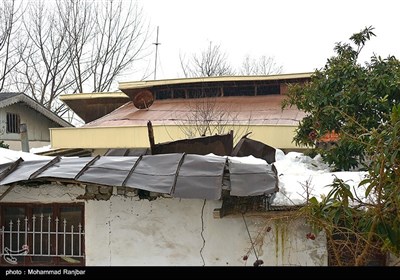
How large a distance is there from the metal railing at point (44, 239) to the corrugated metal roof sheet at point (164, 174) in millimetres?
935

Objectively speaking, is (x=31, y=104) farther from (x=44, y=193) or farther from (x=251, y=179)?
(x=251, y=179)

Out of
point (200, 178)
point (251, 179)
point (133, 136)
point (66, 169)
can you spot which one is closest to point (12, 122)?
point (133, 136)

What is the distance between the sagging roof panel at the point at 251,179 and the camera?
4.90 metres

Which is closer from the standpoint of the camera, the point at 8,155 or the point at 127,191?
the point at 127,191

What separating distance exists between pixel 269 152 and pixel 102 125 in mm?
6282

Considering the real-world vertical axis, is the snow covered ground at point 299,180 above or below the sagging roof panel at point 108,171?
below

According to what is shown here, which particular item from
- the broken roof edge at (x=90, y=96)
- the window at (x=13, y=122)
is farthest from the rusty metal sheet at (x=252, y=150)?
the window at (x=13, y=122)

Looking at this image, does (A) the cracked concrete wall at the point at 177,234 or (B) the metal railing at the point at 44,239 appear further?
(B) the metal railing at the point at 44,239

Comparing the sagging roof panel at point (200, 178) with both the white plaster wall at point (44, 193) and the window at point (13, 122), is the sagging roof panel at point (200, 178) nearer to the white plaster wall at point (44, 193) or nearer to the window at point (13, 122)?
the white plaster wall at point (44, 193)

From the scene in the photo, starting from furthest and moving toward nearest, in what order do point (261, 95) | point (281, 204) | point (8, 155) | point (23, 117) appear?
point (23, 117) < point (261, 95) < point (8, 155) < point (281, 204)

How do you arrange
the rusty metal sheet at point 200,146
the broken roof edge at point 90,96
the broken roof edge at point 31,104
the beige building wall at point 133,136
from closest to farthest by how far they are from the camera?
the rusty metal sheet at point 200,146 < the beige building wall at point 133,136 < the broken roof edge at point 90,96 < the broken roof edge at point 31,104

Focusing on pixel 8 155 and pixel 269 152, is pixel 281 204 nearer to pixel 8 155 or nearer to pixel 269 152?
pixel 269 152

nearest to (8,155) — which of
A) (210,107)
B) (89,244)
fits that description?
(89,244)

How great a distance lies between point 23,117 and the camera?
20219mm
